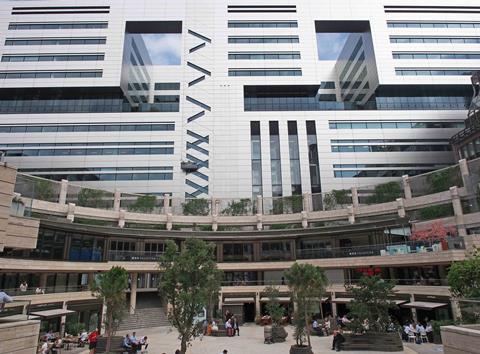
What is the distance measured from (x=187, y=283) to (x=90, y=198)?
89.8 feet

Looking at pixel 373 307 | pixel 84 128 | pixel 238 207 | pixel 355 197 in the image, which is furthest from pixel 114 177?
pixel 373 307

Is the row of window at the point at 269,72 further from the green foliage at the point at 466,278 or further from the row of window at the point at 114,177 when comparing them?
the green foliage at the point at 466,278

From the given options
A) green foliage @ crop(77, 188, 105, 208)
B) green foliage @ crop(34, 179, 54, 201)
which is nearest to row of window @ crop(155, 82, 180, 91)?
green foliage @ crop(77, 188, 105, 208)

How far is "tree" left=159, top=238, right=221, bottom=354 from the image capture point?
16.5 meters

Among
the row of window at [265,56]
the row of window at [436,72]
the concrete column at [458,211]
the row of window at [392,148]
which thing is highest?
the row of window at [265,56]

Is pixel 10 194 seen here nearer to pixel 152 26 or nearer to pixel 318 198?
pixel 318 198

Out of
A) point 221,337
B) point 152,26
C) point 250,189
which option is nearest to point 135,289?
point 221,337

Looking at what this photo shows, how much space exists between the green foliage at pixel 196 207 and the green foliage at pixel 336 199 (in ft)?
50.9

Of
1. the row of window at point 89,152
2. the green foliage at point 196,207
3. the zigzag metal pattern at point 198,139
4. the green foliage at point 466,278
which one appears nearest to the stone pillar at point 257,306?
the green foliage at point 196,207

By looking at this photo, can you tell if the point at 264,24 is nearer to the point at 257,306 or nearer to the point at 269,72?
the point at 269,72

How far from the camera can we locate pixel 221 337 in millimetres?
27984

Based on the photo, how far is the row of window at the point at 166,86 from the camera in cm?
6694

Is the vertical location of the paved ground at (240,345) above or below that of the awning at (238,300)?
below

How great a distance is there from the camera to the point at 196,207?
45.2m
